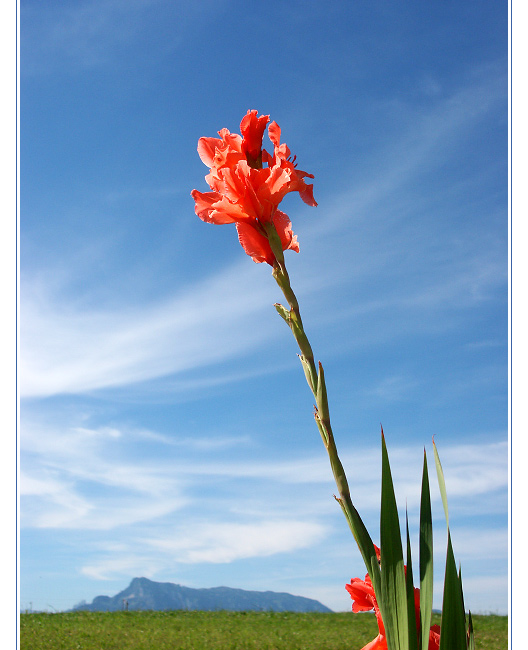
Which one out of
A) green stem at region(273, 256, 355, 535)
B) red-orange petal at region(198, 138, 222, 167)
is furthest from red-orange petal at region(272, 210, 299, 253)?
red-orange petal at region(198, 138, 222, 167)

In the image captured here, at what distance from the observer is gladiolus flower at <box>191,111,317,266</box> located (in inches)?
49.6

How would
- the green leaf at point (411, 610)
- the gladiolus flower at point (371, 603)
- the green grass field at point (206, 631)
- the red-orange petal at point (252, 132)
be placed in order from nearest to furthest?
the green leaf at point (411, 610) → the gladiolus flower at point (371, 603) → the red-orange petal at point (252, 132) → the green grass field at point (206, 631)

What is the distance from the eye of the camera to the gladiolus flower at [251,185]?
1261 millimetres

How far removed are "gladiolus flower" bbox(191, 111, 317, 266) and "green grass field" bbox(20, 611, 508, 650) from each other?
6.42m

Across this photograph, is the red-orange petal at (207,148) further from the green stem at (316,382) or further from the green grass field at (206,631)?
the green grass field at (206,631)

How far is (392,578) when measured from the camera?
112 cm

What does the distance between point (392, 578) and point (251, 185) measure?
2.98ft

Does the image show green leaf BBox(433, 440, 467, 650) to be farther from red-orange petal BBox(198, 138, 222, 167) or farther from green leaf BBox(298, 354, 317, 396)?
red-orange petal BBox(198, 138, 222, 167)

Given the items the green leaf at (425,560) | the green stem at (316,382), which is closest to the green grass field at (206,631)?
the green leaf at (425,560)

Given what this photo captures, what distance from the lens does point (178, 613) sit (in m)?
8.94
